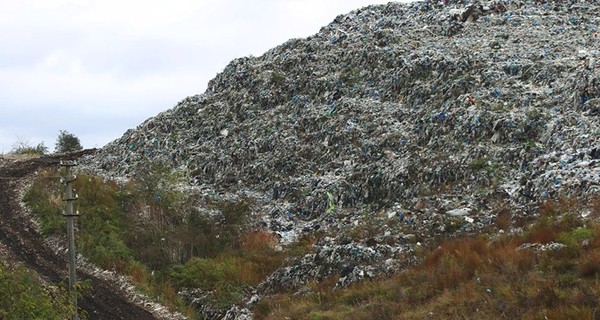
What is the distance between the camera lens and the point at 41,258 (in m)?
18.0

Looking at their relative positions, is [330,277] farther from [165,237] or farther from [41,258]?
[41,258]

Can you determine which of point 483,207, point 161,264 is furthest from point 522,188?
point 161,264

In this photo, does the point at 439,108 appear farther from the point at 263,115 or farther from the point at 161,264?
the point at 161,264

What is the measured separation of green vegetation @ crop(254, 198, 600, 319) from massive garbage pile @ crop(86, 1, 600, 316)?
901 mm

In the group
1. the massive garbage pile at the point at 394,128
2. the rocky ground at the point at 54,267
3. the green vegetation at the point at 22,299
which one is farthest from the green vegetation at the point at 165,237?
the green vegetation at the point at 22,299

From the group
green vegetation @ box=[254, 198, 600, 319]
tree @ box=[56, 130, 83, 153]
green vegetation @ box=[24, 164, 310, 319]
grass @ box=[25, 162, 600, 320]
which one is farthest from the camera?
tree @ box=[56, 130, 83, 153]

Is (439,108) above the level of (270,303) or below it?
above

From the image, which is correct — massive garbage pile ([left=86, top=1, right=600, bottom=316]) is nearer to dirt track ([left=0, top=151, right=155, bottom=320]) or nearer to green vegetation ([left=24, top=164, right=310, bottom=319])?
green vegetation ([left=24, top=164, right=310, bottom=319])

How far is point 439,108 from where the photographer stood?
2198 centimetres

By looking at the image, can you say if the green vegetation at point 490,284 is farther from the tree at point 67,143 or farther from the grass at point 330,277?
the tree at point 67,143

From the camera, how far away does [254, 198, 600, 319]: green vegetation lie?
35.1 feet

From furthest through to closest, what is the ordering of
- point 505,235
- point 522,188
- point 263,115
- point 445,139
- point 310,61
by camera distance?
1. point 310,61
2. point 263,115
3. point 445,139
4. point 522,188
5. point 505,235

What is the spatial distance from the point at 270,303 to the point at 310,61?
16.9m

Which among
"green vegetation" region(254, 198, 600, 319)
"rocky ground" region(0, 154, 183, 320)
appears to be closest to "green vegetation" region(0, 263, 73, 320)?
"rocky ground" region(0, 154, 183, 320)
